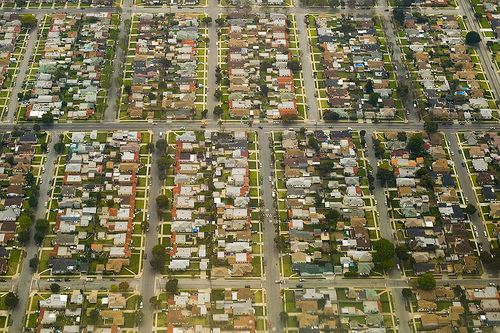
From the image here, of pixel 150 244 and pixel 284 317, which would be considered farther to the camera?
pixel 150 244

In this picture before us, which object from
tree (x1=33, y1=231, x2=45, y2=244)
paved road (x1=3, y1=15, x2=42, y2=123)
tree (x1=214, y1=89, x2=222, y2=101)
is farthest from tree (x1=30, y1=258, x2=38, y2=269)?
tree (x1=214, y1=89, x2=222, y2=101)

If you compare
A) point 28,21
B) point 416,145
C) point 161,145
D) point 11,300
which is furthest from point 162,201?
point 28,21

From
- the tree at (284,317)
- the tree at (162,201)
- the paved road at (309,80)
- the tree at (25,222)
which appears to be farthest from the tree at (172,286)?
the paved road at (309,80)

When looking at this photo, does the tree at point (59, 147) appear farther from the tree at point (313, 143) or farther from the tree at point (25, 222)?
the tree at point (313, 143)

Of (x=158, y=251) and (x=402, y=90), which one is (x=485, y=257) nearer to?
(x=402, y=90)

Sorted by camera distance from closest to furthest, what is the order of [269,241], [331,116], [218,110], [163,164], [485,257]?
[485,257] < [269,241] < [163,164] < [218,110] < [331,116]

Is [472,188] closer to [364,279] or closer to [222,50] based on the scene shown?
[364,279]

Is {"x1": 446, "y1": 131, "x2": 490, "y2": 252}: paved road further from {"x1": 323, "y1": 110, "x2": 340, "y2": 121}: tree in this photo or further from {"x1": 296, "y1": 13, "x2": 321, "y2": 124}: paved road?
{"x1": 296, "y1": 13, "x2": 321, "y2": 124}: paved road
